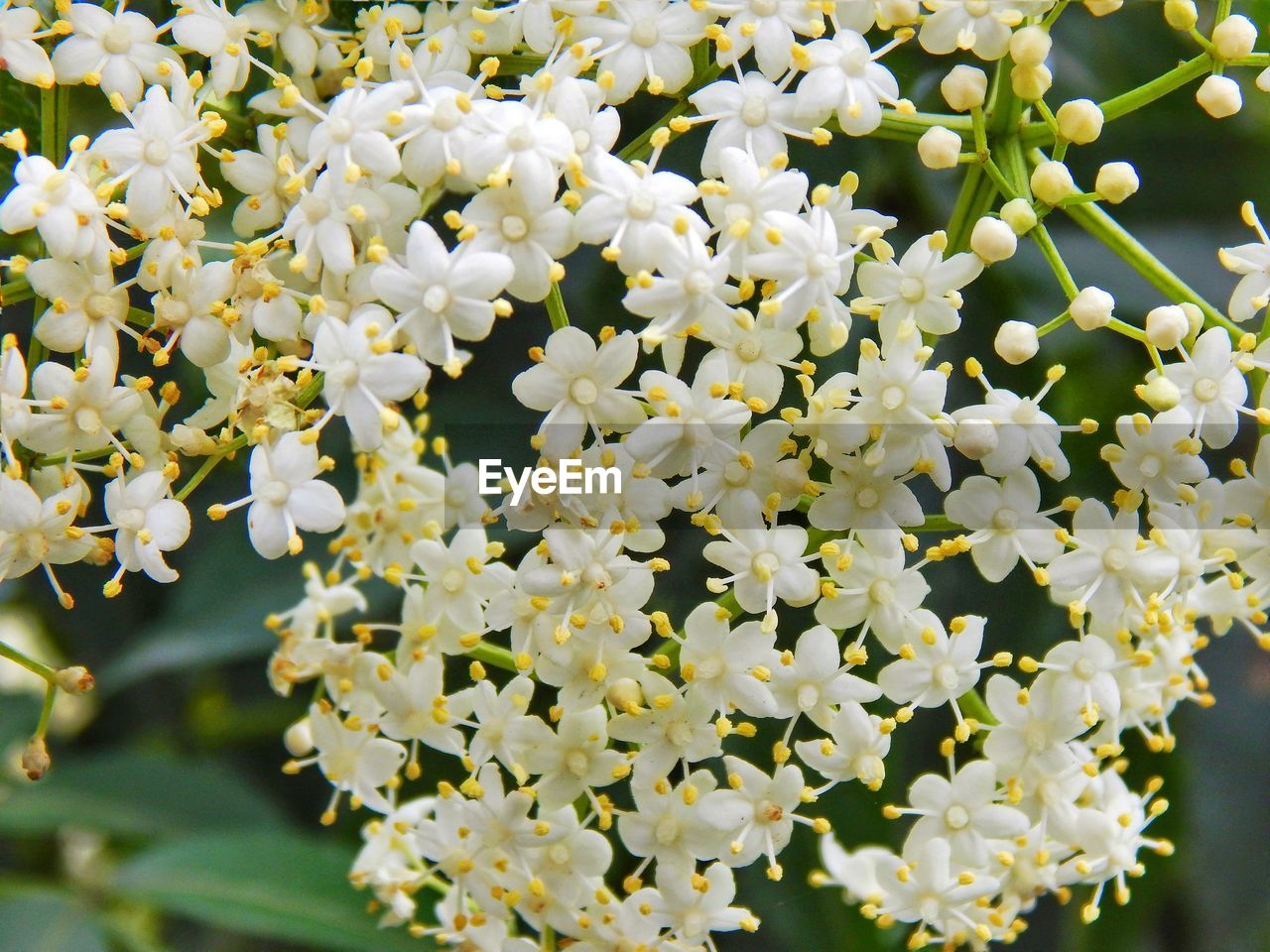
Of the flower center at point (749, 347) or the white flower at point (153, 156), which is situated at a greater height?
the white flower at point (153, 156)

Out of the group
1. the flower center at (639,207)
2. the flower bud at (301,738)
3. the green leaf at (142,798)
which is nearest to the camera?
the flower center at (639,207)

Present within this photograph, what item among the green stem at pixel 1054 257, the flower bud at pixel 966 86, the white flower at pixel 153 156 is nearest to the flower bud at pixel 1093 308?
the green stem at pixel 1054 257

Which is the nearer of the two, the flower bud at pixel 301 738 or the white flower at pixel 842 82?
the white flower at pixel 842 82

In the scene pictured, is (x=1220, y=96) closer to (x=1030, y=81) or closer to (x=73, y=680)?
(x=1030, y=81)

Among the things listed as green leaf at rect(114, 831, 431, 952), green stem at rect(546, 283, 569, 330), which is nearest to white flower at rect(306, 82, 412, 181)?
green stem at rect(546, 283, 569, 330)

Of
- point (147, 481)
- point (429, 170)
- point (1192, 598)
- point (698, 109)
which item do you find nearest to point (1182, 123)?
point (1192, 598)

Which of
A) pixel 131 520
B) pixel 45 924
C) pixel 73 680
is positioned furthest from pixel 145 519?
pixel 45 924

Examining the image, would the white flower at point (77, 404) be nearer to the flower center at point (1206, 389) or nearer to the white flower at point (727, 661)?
the white flower at point (727, 661)

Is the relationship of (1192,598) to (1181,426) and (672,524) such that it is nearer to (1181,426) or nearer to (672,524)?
(1181,426)
